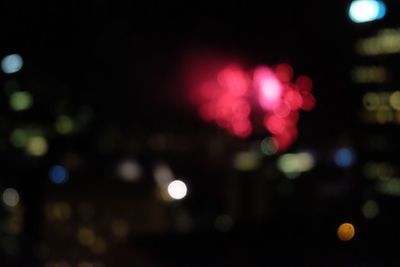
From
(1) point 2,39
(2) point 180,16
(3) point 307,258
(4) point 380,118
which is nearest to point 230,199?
(2) point 180,16

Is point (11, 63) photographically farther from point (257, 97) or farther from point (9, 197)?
point (9, 197)

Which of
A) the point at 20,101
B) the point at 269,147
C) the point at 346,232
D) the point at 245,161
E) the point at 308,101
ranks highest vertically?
the point at 20,101

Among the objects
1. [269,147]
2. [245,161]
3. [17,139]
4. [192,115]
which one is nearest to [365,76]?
[269,147]

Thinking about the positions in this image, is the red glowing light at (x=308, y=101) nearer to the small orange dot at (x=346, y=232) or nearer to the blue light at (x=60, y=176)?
the blue light at (x=60, y=176)

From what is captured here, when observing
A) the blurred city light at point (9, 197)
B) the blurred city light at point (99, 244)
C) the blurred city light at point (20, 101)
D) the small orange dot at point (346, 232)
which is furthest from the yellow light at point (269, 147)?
the small orange dot at point (346, 232)

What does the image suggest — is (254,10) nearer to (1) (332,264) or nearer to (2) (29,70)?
(2) (29,70)
